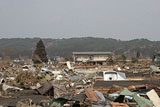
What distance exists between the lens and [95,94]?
7820 millimetres

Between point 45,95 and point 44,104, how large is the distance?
261 cm

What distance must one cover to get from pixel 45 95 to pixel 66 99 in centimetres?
374

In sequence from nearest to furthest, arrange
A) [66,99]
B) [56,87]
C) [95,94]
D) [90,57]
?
[66,99] < [95,94] < [56,87] < [90,57]

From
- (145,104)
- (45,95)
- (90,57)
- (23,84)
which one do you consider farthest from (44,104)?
(90,57)

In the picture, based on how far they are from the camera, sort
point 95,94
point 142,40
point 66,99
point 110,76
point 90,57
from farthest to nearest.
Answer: point 142,40 < point 90,57 < point 110,76 < point 95,94 < point 66,99

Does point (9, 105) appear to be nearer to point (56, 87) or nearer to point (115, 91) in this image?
point (56, 87)

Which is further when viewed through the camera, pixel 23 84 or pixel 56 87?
pixel 23 84

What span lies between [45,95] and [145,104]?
5038mm

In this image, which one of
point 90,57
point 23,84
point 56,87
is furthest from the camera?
point 90,57

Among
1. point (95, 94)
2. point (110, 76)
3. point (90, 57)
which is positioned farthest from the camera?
point (90, 57)

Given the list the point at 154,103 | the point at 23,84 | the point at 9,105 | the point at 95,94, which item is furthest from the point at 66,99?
the point at 23,84

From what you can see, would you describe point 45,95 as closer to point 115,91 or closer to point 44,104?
point 44,104

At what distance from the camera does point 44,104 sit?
817cm

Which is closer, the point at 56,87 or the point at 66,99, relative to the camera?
the point at 66,99
